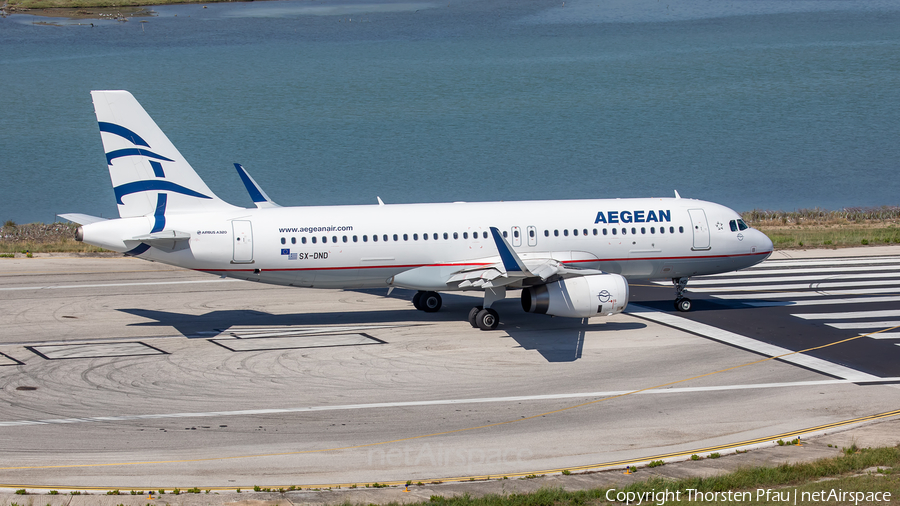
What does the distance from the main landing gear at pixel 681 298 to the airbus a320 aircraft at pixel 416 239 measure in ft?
0.26

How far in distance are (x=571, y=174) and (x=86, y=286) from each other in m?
55.9

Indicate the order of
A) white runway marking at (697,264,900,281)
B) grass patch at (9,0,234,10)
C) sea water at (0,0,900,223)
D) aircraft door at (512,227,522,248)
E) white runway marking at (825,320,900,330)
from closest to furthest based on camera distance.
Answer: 1. white runway marking at (825,320,900,330)
2. aircraft door at (512,227,522,248)
3. white runway marking at (697,264,900,281)
4. sea water at (0,0,900,223)
5. grass patch at (9,0,234,10)

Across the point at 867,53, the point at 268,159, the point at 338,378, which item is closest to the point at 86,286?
the point at 338,378

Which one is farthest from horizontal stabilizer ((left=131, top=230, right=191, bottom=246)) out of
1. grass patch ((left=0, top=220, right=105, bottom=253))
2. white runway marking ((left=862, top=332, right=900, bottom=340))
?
white runway marking ((left=862, top=332, right=900, bottom=340))

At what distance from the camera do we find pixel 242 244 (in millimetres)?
32062

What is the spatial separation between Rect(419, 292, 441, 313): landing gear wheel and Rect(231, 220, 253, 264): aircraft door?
7.53 m

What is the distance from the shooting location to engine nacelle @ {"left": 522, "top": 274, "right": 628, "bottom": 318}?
3078 cm

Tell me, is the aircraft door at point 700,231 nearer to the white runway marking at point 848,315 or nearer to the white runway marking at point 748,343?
the white runway marking at point 748,343

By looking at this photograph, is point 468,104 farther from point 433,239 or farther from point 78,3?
point 78,3

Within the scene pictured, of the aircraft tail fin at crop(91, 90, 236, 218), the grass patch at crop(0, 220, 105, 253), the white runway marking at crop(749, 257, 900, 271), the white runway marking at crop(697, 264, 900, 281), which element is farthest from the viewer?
the grass patch at crop(0, 220, 105, 253)

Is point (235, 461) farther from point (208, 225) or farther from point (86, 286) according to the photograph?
point (86, 286)

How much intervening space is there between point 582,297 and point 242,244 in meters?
12.2

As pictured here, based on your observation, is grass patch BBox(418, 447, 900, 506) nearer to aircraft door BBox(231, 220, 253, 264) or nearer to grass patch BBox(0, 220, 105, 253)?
aircraft door BBox(231, 220, 253, 264)

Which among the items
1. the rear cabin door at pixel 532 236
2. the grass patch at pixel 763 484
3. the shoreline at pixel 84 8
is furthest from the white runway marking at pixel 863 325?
the shoreline at pixel 84 8
